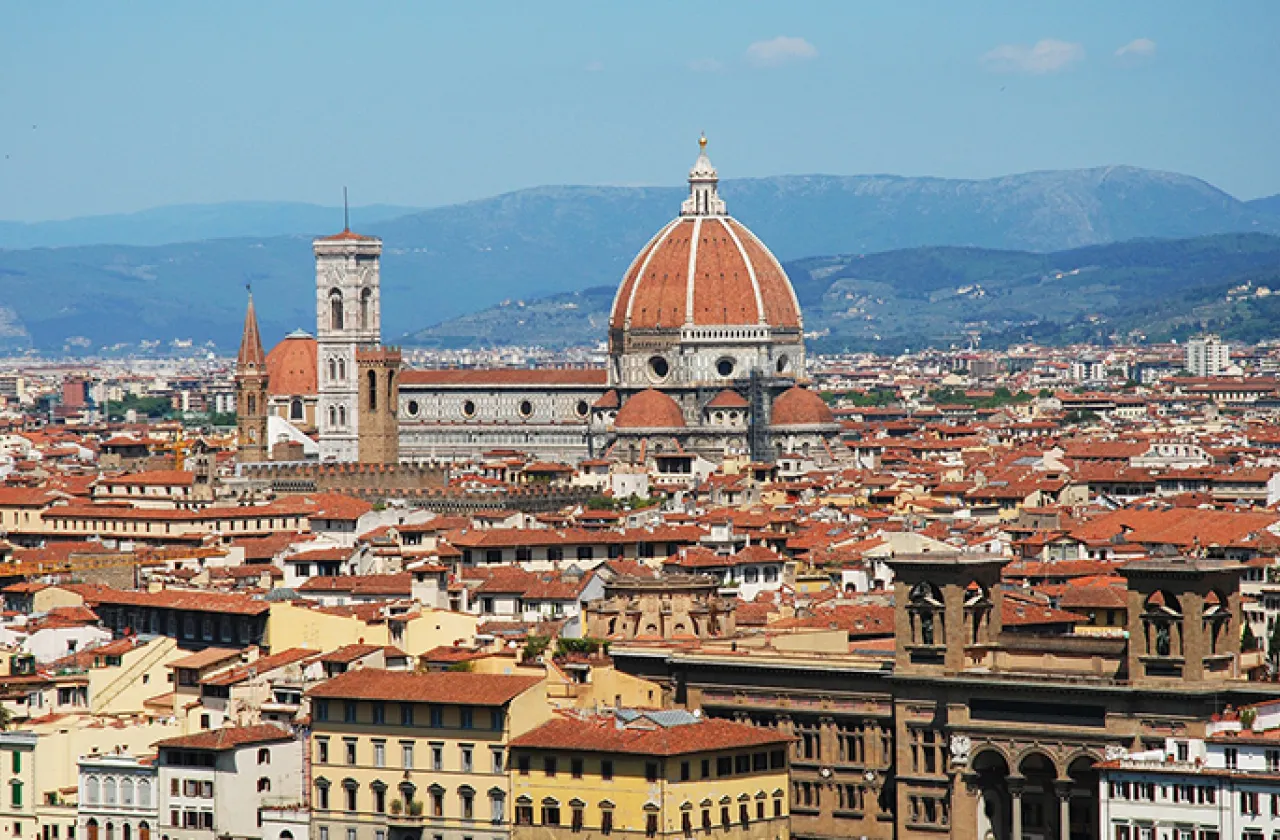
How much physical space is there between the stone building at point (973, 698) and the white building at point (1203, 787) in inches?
32.4

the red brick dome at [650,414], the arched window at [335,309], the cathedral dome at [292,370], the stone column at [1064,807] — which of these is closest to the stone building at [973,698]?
the stone column at [1064,807]

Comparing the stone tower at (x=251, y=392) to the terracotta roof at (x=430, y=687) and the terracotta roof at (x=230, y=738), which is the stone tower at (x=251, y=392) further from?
the terracotta roof at (x=430, y=687)

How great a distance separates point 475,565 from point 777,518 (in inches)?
792

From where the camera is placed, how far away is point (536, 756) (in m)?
57.1

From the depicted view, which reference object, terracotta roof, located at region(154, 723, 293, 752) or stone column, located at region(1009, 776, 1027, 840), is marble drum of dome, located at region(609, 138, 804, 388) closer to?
terracotta roof, located at region(154, 723, 293, 752)

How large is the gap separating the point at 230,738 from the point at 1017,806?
13.4m

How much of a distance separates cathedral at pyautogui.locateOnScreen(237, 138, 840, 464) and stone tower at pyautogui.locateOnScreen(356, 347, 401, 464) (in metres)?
0.06

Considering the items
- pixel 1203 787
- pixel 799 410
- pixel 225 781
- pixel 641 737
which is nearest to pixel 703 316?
pixel 799 410

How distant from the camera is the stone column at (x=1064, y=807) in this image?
177 ft

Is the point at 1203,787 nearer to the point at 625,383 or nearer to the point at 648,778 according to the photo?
the point at 648,778

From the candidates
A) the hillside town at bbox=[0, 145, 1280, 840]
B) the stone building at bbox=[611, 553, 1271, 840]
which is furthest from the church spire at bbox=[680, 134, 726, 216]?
the stone building at bbox=[611, 553, 1271, 840]

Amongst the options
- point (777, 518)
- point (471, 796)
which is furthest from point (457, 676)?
point (777, 518)

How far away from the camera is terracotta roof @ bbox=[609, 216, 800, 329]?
17038cm

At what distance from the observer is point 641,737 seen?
56.1 m
